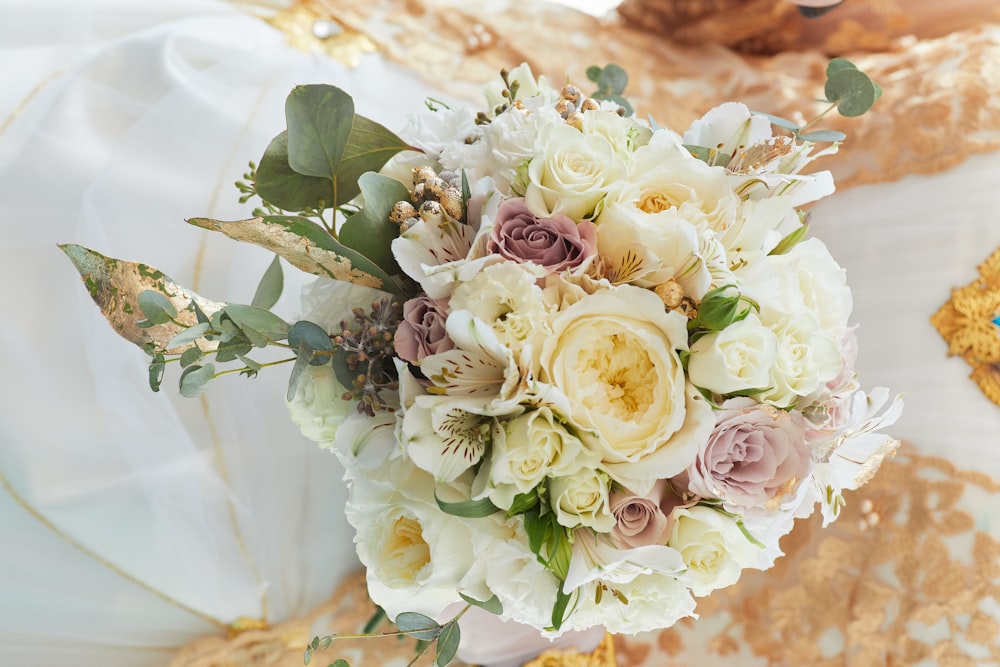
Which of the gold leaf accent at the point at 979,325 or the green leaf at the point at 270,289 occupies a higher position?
the green leaf at the point at 270,289

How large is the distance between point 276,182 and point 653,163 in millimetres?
305

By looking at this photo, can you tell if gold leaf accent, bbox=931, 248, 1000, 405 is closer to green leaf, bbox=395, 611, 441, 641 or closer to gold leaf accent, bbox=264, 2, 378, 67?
green leaf, bbox=395, 611, 441, 641

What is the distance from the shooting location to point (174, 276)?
0.86m

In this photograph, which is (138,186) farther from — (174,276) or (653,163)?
(653,163)

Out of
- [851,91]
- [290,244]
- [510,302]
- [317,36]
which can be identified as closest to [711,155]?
[851,91]

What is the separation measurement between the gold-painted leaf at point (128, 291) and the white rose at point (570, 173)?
0.94 feet

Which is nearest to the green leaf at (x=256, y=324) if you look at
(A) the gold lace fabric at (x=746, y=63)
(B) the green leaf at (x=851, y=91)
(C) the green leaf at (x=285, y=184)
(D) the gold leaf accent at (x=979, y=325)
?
(C) the green leaf at (x=285, y=184)

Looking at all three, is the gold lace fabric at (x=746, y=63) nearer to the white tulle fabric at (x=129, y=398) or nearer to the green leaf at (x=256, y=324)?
the white tulle fabric at (x=129, y=398)

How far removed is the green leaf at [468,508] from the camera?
1.67 ft

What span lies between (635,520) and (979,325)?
0.70 meters

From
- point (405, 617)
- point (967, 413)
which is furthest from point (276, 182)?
point (967, 413)

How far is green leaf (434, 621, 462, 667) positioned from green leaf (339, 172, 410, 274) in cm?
30

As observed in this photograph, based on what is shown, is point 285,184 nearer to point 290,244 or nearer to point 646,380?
point 290,244

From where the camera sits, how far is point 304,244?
544 millimetres
